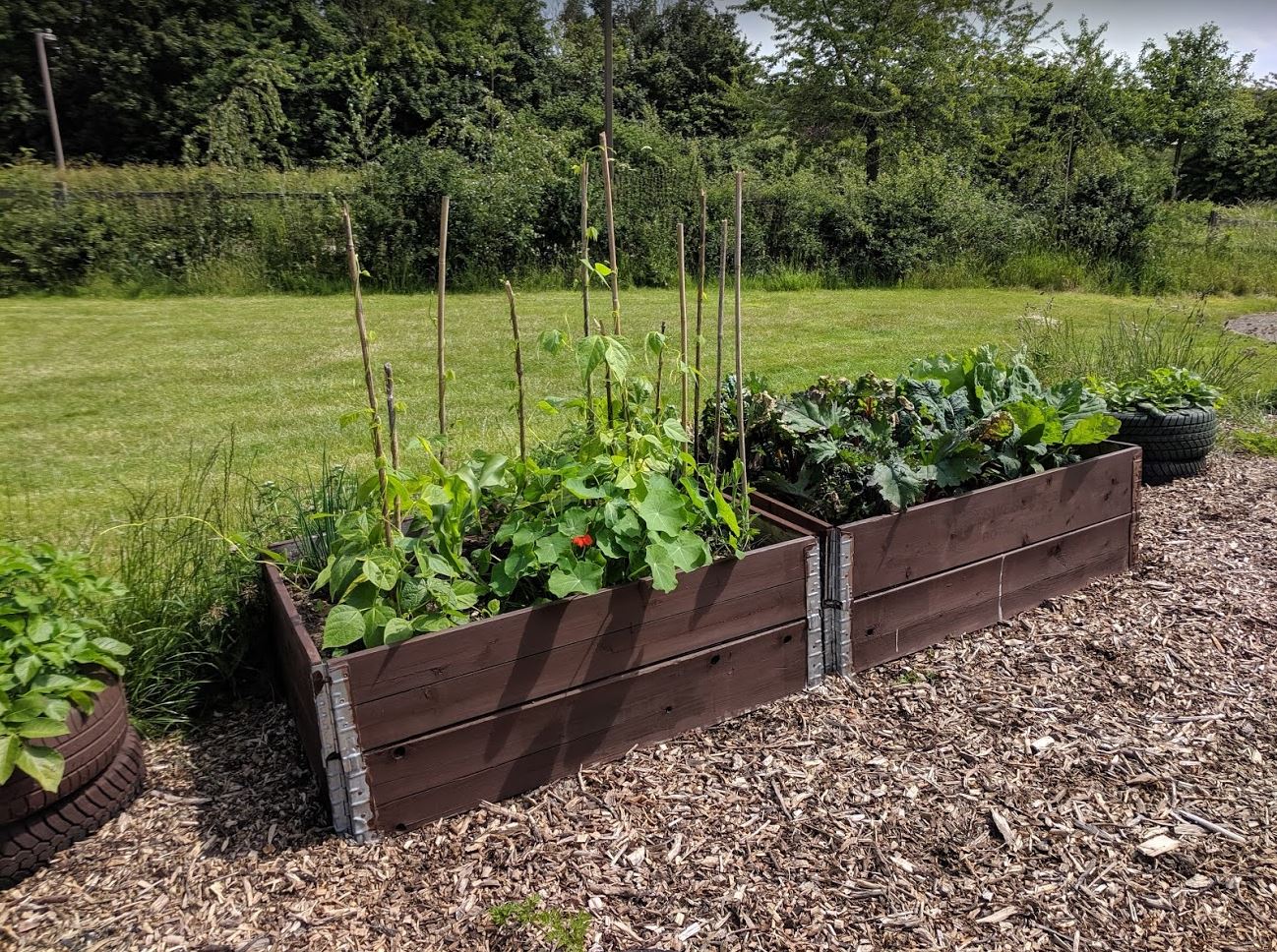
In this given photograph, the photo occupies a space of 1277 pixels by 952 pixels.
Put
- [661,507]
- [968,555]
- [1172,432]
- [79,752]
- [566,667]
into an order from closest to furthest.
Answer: [79,752]
[566,667]
[661,507]
[968,555]
[1172,432]

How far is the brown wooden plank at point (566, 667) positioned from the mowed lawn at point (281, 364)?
90 cm

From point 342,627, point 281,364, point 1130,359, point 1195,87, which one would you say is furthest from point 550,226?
point 1195,87

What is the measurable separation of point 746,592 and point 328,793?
1.24 m

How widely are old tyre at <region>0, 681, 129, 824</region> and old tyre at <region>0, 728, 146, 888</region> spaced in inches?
1.1

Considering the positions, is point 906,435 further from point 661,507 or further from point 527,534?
point 527,534

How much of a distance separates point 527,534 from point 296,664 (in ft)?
2.20

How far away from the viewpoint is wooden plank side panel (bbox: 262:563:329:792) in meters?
2.10

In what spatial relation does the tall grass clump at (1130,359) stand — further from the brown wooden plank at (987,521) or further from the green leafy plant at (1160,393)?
the brown wooden plank at (987,521)

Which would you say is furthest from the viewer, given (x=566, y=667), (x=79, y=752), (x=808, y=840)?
(x=566, y=667)

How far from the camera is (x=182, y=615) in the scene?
268 cm

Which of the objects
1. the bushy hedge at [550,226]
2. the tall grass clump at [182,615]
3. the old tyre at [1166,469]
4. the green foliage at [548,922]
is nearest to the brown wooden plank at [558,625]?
the green foliage at [548,922]

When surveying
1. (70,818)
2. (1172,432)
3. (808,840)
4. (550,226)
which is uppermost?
(550,226)

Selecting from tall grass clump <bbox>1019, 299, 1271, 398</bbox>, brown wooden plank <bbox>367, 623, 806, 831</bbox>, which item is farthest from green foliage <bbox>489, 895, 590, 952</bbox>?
tall grass clump <bbox>1019, 299, 1271, 398</bbox>

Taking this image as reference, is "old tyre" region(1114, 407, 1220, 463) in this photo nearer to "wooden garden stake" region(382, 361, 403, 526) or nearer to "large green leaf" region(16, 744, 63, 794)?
"wooden garden stake" region(382, 361, 403, 526)
